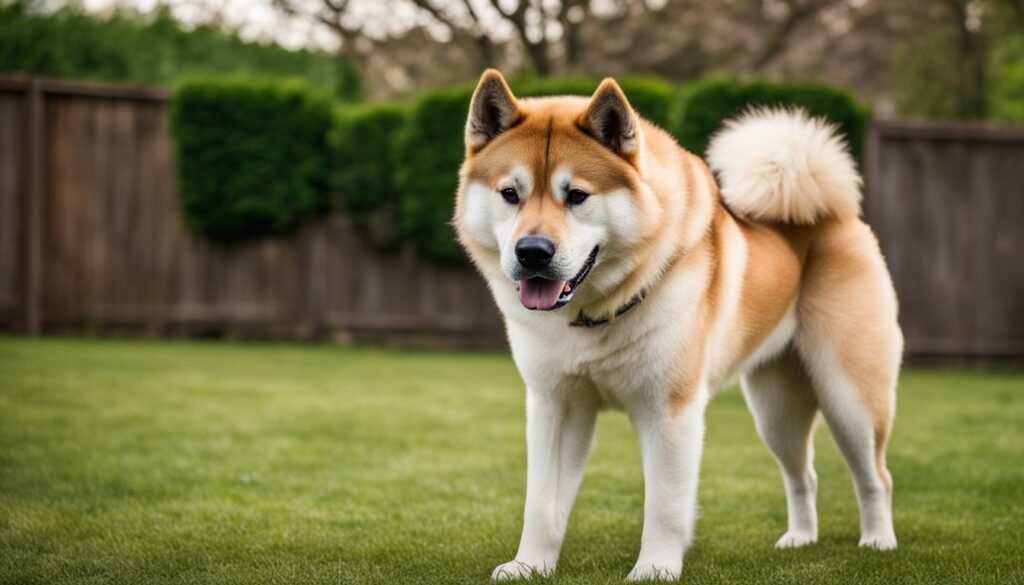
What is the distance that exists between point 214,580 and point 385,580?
1.45 feet

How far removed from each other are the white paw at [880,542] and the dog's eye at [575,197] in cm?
148

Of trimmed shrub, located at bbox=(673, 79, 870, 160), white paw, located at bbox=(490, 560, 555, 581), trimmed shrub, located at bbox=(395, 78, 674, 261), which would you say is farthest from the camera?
trimmed shrub, located at bbox=(395, 78, 674, 261)

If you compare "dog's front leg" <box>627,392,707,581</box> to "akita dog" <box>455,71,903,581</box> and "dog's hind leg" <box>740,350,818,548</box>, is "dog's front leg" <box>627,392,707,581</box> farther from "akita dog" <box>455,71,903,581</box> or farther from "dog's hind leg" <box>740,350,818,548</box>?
"dog's hind leg" <box>740,350,818,548</box>

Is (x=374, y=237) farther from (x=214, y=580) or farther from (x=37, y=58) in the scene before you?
(x=214, y=580)

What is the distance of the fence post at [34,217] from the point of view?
903cm

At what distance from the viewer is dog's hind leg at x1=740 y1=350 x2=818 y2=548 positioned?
11.6ft

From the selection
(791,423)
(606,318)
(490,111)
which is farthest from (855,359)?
(490,111)

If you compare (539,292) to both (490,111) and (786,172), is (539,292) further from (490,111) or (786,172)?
(786,172)

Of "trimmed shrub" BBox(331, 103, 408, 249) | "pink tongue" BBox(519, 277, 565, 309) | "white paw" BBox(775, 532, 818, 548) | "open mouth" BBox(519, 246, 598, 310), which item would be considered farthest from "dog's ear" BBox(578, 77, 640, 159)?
"trimmed shrub" BBox(331, 103, 408, 249)

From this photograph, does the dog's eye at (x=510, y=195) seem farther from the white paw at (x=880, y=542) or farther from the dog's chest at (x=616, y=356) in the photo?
the white paw at (x=880, y=542)

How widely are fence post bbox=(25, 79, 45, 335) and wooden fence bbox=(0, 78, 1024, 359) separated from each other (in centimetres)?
1

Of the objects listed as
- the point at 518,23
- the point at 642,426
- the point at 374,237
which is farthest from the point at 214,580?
the point at 518,23

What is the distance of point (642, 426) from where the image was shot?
9.66 ft

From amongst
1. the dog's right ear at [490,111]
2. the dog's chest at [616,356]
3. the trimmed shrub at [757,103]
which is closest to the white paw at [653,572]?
the dog's chest at [616,356]
